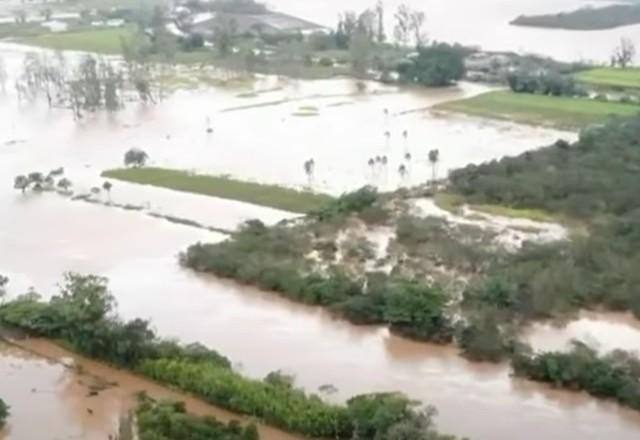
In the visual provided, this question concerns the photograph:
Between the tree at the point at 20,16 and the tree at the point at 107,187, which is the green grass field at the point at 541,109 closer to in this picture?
the tree at the point at 107,187

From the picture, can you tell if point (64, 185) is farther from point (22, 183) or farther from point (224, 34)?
point (224, 34)

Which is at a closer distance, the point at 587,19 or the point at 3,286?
the point at 3,286

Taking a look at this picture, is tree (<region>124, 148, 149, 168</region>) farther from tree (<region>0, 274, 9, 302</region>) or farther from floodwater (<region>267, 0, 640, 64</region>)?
floodwater (<region>267, 0, 640, 64</region>)

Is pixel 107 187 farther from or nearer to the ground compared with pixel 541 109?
nearer to the ground

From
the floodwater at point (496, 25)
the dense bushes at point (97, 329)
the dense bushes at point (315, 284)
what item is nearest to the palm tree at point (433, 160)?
the dense bushes at point (315, 284)

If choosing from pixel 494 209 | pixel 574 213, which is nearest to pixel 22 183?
pixel 494 209

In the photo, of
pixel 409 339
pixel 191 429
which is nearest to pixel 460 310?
pixel 409 339

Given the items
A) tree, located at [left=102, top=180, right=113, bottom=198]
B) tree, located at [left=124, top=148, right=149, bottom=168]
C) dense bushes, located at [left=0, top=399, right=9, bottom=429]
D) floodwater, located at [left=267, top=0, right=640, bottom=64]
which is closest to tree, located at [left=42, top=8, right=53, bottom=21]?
floodwater, located at [left=267, top=0, right=640, bottom=64]
